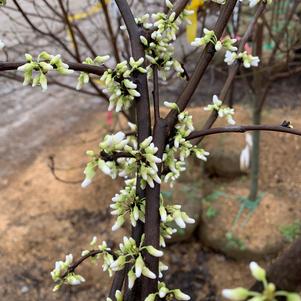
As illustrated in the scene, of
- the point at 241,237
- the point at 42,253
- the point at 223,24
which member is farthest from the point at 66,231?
the point at 223,24

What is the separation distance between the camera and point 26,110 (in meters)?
4.37

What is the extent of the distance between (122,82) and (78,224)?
2208 millimetres

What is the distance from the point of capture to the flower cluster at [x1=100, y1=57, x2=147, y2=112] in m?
0.78

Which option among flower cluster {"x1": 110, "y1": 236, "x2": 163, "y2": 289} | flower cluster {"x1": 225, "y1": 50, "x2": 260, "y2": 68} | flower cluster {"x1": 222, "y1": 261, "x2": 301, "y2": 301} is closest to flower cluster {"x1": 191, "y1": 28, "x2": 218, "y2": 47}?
flower cluster {"x1": 225, "y1": 50, "x2": 260, "y2": 68}

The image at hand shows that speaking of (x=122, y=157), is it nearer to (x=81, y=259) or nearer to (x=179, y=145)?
(x=179, y=145)

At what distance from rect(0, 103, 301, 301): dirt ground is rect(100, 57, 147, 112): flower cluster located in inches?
75.9

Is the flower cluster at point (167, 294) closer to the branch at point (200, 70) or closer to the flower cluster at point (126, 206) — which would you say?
the flower cluster at point (126, 206)

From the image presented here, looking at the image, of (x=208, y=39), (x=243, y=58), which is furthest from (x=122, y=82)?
(x=243, y=58)

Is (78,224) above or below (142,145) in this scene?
below

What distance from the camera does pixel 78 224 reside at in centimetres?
289

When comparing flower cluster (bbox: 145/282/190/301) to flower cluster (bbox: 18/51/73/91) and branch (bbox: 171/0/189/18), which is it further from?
branch (bbox: 171/0/189/18)

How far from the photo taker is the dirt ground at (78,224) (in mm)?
2568

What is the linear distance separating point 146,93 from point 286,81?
3871 millimetres

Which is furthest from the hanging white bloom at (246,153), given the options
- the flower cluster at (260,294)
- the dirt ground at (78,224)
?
the flower cluster at (260,294)
